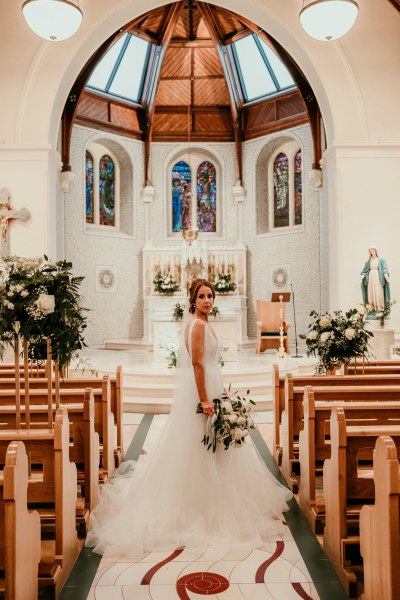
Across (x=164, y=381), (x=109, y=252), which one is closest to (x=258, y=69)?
(x=109, y=252)

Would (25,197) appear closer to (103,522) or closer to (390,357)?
(390,357)

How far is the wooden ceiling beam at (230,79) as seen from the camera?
1258 cm

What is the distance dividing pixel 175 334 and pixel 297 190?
6.90 meters

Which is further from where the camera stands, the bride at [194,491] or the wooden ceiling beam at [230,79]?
the wooden ceiling beam at [230,79]

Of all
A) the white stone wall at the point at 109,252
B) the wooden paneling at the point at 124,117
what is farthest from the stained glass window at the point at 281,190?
the wooden paneling at the point at 124,117

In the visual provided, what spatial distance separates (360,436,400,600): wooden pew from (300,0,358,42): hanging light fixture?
6931 millimetres

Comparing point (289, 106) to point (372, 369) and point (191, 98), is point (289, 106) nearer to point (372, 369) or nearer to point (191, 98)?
point (191, 98)

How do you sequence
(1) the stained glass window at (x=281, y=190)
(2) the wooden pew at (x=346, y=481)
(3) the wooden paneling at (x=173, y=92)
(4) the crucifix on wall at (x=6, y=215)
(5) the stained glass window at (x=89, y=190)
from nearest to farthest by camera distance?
(2) the wooden pew at (x=346, y=481) < (4) the crucifix on wall at (x=6, y=215) < (5) the stained glass window at (x=89, y=190) < (1) the stained glass window at (x=281, y=190) < (3) the wooden paneling at (x=173, y=92)

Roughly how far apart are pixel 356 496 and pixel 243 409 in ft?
2.89

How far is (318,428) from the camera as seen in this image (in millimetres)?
3643

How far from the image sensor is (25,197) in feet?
31.7

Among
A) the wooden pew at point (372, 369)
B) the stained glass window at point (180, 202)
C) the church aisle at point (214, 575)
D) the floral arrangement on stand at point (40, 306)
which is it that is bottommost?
the church aisle at point (214, 575)

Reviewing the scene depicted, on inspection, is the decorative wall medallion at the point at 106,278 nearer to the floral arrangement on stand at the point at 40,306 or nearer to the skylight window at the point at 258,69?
the skylight window at the point at 258,69

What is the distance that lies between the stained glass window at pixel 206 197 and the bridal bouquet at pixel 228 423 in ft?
40.2
